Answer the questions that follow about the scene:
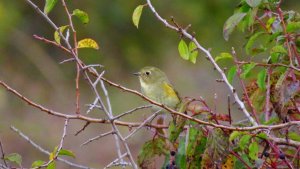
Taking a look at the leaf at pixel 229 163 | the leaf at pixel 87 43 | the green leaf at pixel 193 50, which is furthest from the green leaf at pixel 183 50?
the leaf at pixel 229 163

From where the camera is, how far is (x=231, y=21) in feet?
9.74

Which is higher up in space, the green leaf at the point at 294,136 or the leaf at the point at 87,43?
the leaf at the point at 87,43

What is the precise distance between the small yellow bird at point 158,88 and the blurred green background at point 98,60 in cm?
637

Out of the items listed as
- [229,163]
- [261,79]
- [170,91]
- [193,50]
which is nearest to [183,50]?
[193,50]

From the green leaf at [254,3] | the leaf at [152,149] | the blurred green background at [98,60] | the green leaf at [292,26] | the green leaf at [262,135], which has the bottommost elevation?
the green leaf at [262,135]

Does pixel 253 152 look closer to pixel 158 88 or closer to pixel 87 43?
pixel 87 43

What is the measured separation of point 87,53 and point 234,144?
953 centimetres

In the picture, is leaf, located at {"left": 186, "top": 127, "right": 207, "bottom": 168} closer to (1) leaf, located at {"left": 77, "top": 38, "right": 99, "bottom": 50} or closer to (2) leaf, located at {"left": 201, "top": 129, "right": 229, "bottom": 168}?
(2) leaf, located at {"left": 201, "top": 129, "right": 229, "bottom": 168}

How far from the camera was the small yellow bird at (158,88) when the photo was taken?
4371mm

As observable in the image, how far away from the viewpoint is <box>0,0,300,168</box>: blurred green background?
38.3 feet

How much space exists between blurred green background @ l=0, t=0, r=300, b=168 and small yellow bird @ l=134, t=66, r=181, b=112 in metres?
6.37

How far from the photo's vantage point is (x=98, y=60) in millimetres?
12766

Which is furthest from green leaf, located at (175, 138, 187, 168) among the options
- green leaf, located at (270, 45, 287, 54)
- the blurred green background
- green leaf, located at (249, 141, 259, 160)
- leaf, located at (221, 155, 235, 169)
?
the blurred green background

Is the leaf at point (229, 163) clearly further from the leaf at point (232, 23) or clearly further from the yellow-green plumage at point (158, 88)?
the yellow-green plumage at point (158, 88)
